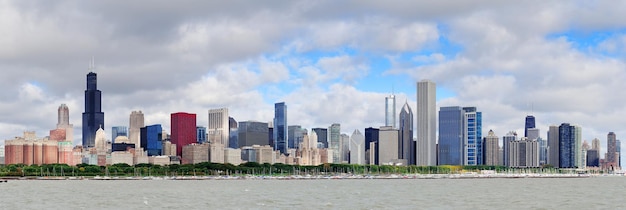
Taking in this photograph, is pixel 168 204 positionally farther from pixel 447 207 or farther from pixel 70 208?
pixel 447 207

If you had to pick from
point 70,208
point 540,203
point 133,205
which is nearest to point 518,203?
point 540,203

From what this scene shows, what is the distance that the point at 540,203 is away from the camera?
421 feet

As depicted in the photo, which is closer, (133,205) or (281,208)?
(281,208)

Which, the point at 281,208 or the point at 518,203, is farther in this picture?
the point at 518,203

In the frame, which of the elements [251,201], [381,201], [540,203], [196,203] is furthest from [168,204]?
[540,203]

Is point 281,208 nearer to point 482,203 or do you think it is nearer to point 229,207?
point 229,207

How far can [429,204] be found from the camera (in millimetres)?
122812

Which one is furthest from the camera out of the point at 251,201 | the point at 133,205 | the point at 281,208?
the point at 251,201

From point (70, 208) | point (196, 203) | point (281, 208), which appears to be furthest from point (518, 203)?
point (70, 208)

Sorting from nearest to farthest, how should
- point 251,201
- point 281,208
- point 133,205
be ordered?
point 281,208 < point 133,205 < point 251,201

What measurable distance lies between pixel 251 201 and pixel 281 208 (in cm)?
1868

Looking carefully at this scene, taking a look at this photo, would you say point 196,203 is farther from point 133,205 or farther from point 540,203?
point 540,203

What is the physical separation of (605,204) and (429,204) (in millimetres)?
26260

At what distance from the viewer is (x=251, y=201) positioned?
13075 centimetres
